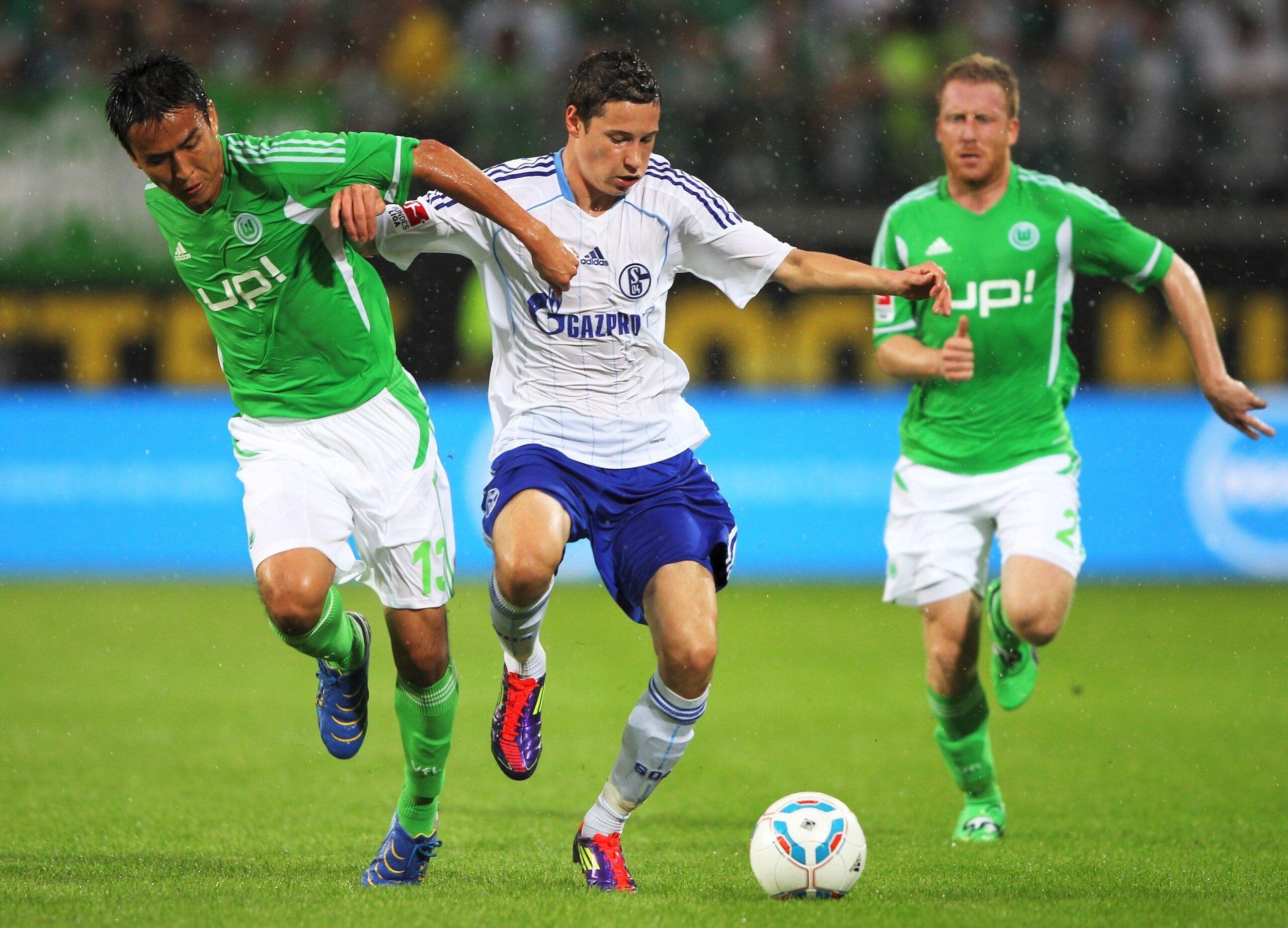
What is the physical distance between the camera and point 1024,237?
585cm

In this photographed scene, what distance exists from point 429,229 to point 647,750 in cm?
173

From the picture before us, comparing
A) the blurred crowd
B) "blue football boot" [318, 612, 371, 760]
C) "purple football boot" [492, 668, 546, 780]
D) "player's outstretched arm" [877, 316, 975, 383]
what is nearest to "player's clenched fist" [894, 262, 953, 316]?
"player's outstretched arm" [877, 316, 975, 383]

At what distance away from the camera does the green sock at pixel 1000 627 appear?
5832 mm

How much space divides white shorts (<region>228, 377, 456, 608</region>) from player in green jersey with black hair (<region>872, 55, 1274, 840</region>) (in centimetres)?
181

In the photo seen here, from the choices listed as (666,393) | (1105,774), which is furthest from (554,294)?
(1105,774)

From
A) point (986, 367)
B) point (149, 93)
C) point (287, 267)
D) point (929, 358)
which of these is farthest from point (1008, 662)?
point (149, 93)

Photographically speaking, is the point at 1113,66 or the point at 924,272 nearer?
the point at 924,272

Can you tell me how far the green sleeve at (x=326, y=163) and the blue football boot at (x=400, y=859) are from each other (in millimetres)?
1932

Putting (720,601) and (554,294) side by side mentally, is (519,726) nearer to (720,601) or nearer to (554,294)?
(554,294)

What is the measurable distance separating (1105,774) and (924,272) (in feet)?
10.1

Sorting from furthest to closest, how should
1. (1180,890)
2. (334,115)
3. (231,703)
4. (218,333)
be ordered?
(334,115), (231,703), (218,333), (1180,890)

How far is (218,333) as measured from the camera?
4910 millimetres

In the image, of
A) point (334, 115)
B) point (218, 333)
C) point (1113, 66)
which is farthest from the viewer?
point (1113, 66)

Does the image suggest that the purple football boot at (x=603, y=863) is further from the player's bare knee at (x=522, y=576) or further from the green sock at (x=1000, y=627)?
the green sock at (x=1000, y=627)
